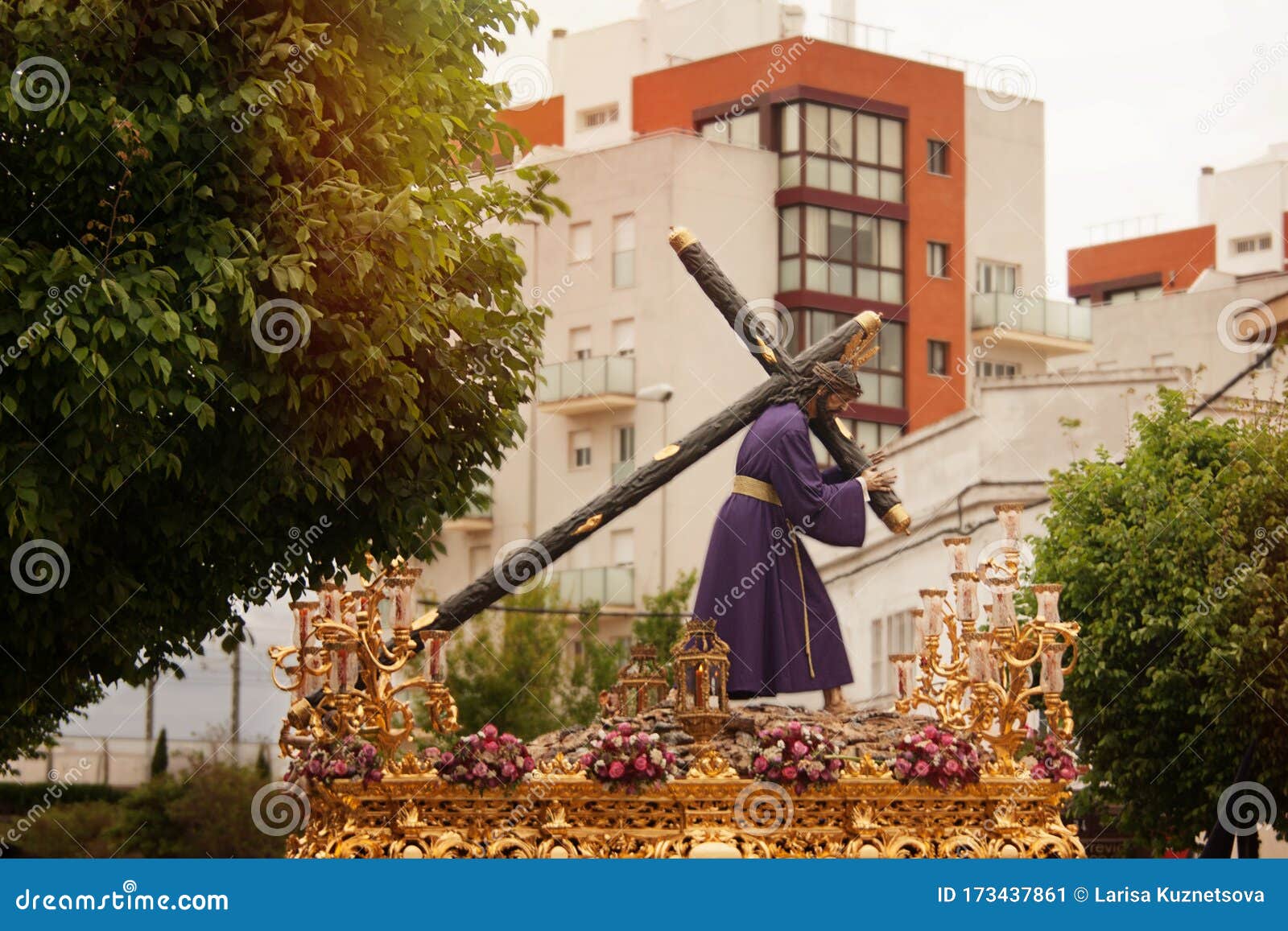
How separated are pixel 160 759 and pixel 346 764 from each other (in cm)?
4060

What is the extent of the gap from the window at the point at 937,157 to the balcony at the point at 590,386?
10.9m

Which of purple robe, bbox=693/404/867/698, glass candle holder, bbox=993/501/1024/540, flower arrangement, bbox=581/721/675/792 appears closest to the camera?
flower arrangement, bbox=581/721/675/792

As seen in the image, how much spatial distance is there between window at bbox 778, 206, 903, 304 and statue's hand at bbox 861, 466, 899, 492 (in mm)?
33103

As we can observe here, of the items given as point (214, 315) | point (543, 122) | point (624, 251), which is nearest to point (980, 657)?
point (214, 315)

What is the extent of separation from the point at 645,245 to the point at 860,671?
44.2 ft

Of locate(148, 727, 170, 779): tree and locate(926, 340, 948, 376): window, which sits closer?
locate(926, 340, 948, 376): window

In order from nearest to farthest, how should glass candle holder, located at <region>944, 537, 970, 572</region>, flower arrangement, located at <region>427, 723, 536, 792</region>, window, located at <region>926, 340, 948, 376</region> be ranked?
flower arrangement, located at <region>427, 723, 536, 792</region>, glass candle holder, located at <region>944, 537, 970, 572</region>, window, located at <region>926, 340, 948, 376</region>

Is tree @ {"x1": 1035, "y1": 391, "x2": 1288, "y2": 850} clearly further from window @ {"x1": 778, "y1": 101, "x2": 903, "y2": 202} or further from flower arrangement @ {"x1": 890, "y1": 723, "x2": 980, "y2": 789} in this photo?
window @ {"x1": 778, "y1": 101, "x2": 903, "y2": 202}

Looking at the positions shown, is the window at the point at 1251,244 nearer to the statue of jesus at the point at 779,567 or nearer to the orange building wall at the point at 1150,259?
the orange building wall at the point at 1150,259

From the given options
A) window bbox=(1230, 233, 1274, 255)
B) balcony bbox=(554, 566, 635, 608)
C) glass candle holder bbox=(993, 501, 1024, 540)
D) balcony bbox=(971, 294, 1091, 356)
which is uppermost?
window bbox=(1230, 233, 1274, 255)

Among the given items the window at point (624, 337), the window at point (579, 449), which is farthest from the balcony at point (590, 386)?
the window at point (579, 449)

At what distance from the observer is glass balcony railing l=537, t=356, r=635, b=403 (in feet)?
172

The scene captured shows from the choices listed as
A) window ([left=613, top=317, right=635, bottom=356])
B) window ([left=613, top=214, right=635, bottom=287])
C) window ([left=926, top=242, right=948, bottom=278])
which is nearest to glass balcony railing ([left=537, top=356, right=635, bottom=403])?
Result: window ([left=613, top=317, right=635, bottom=356])

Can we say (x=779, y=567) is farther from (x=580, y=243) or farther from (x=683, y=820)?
(x=580, y=243)
